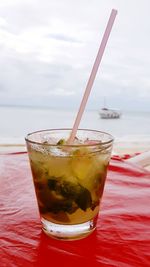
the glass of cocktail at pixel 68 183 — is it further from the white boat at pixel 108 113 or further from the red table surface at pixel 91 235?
the white boat at pixel 108 113

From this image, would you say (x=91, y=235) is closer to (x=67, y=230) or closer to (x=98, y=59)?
(x=67, y=230)

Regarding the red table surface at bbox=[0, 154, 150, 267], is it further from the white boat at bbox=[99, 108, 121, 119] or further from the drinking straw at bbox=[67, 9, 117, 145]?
the white boat at bbox=[99, 108, 121, 119]

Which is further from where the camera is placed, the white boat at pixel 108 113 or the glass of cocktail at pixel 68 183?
the white boat at pixel 108 113

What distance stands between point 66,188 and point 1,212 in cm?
18

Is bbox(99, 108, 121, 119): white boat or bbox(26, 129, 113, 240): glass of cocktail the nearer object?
bbox(26, 129, 113, 240): glass of cocktail

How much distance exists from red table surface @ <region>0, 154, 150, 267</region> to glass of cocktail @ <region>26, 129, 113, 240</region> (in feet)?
0.07

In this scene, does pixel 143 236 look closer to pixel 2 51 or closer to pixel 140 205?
pixel 140 205

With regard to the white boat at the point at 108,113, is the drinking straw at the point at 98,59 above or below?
above

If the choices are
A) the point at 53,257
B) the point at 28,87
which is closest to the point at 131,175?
the point at 53,257

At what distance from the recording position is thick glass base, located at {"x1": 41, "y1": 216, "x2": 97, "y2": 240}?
1.66 feet

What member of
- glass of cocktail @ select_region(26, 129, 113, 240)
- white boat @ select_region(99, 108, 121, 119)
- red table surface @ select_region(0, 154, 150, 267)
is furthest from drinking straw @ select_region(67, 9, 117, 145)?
white boat @ select_region(99, 108, 121, 119)

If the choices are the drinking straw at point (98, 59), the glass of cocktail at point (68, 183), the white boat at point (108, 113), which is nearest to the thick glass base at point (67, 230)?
the glass of cocktail at point (68, 183)

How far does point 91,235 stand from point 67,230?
1.7 inches

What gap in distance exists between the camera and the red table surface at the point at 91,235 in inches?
17.9
